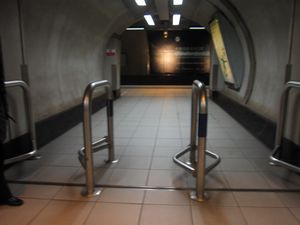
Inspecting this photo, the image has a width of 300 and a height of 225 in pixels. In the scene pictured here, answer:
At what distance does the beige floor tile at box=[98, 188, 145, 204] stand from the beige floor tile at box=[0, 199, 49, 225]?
49cm

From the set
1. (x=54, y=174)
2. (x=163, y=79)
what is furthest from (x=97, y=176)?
(x=163, y=79)

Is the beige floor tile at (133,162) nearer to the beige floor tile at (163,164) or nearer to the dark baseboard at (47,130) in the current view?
the beige floor tile at (163,164)

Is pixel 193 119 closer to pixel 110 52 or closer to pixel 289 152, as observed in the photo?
pixel 289 152

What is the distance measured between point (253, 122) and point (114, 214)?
293cm

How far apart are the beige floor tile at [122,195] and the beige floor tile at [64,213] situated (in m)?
0.16

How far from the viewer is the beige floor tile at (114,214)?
1951 mm

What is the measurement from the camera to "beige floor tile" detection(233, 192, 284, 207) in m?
2.18

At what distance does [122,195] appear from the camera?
233cm

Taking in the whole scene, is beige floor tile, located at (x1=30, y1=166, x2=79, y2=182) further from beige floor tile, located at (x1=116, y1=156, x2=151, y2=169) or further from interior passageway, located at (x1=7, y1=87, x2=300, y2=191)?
beige floor tile, located at (x1=116, y1=156, x2=151, y2=169)

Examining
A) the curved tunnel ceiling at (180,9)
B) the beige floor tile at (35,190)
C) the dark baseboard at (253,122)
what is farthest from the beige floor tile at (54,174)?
the curved tunnel ceiling at (180,9)

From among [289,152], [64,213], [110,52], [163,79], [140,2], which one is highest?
[140,2]

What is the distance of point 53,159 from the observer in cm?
317

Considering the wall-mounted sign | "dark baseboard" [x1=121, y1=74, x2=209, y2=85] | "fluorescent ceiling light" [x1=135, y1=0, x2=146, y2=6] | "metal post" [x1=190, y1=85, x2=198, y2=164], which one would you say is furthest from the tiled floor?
"dark baseboard" [x1=121, y1=74, x2=209, y2=85]

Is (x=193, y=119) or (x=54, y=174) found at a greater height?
(x=193, y=119)
